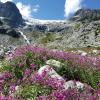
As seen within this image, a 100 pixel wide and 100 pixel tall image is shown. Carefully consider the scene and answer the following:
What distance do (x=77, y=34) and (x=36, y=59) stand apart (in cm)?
9560


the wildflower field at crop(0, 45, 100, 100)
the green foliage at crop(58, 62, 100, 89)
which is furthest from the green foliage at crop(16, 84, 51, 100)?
the green foliage at crop(58, 62, 100, 89)

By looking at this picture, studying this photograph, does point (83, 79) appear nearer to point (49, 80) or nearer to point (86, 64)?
point (86, 64)

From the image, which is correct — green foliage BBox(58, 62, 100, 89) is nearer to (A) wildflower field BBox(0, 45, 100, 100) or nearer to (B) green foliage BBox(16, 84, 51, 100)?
(A) wildflower field BBox(0, 45, 100, 100)

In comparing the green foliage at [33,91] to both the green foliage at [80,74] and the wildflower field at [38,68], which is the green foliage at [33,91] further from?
the green foliage at [80,74]

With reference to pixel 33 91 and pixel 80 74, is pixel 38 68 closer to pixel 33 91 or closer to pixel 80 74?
pixel 80 74

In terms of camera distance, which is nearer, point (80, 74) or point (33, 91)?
point (33, 91)

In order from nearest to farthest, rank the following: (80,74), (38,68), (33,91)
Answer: (33,91) → (80,74) → (38,68)

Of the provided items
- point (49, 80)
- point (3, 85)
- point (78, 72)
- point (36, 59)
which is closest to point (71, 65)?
point (78, 72)

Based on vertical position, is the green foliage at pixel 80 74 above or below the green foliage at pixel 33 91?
below

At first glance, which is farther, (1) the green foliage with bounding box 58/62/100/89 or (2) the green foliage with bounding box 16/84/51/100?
(1) the green foliage with bounding box 58/62/100/89

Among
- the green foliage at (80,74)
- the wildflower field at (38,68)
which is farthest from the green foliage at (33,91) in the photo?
the green foliage at (80,74)

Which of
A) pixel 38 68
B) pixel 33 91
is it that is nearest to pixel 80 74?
pixel 38 68

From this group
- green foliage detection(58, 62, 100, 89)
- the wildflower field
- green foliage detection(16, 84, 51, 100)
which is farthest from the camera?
green foliage detection(58, 62, 100, 89)

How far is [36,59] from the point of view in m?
15.0
